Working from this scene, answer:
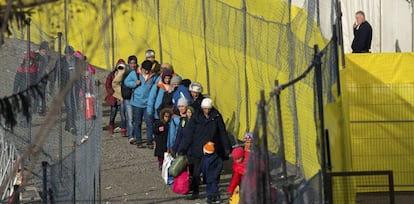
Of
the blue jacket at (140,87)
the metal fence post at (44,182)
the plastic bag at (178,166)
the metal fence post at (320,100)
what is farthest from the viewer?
the blue jacket at (140,87)

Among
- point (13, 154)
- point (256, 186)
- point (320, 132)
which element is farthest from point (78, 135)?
point (256, 186)

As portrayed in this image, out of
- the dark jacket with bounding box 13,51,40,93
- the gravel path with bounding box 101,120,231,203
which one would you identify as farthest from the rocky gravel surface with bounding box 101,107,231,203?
the dark jacket with bounding box 13,51,40,93

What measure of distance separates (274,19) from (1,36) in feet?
40.2

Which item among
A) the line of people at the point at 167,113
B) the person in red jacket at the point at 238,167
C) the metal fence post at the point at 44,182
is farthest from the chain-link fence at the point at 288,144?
the line of people at the point at 167,113

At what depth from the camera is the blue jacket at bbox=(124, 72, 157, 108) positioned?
21294 mm

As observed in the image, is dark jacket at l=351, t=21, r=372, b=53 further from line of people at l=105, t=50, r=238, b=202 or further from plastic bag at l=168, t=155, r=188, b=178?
plastic bag at l=168, t=155, r=188, b=178

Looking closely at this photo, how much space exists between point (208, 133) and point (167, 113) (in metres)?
1.75

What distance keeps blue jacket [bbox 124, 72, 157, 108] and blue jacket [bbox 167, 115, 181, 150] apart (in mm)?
1964

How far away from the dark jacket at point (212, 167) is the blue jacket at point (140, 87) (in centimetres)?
345

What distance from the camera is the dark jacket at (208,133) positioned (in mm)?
18078

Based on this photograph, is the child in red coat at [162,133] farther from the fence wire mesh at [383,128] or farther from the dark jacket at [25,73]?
the fence wire mesh at [383,128]

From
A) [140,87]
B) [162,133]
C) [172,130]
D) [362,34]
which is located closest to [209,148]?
[172,130]

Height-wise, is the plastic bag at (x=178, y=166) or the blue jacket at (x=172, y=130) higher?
the blue jacket at (x=172, y=130)

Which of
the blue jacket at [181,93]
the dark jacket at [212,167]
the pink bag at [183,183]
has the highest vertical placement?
the blue jacket at [181,93]
